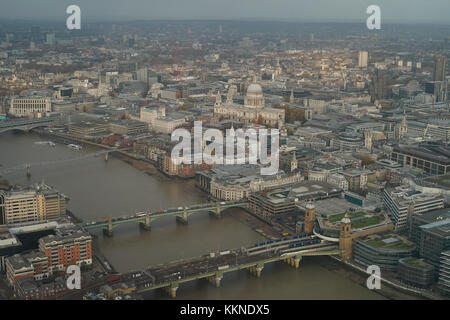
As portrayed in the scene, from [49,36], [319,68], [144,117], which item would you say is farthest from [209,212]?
[49,36]

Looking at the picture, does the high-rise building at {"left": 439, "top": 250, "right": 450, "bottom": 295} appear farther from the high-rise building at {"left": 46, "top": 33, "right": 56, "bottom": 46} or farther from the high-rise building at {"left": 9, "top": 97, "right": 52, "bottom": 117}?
the high-rise building at {"left": 46, "top": 33, "right": 56, "bottom": 46}

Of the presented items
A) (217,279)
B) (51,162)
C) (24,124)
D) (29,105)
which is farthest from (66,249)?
(29,105)

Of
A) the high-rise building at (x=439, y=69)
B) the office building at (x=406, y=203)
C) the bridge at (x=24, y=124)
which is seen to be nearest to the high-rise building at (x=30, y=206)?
the office building at (x=406, y=203)

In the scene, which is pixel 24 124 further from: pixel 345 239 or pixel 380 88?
pixel 380 88

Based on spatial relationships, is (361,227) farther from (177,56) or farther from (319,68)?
(177,56)

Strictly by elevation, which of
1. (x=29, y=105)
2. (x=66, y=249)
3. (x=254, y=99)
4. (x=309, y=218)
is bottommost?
(x=66, y=249)

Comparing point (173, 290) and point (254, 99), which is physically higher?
point (254, 99)
